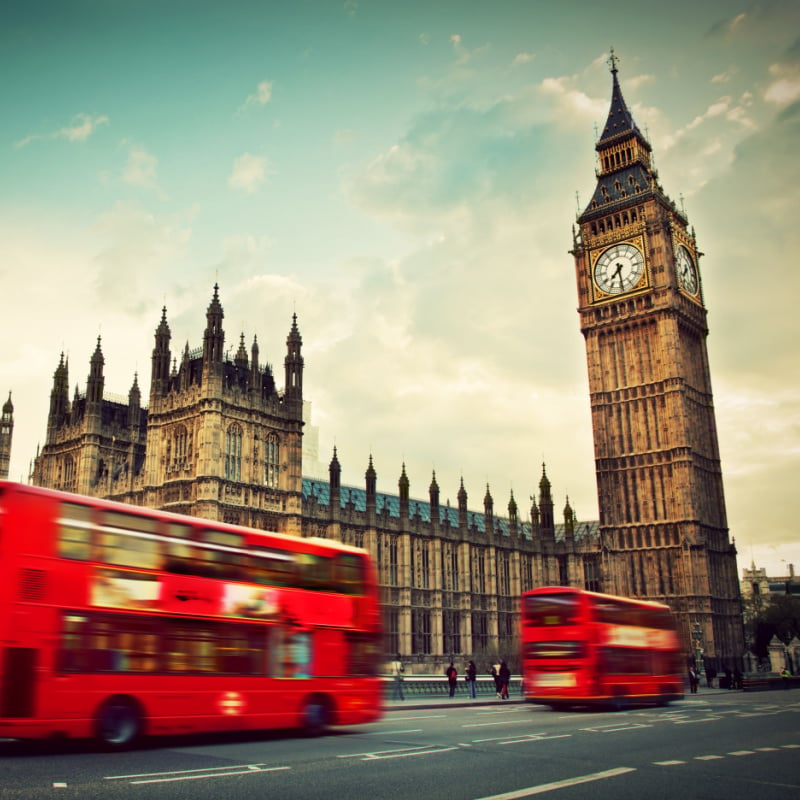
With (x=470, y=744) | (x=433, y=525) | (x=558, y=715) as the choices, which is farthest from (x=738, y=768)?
(x=433, y=525)

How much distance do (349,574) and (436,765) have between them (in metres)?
6.91

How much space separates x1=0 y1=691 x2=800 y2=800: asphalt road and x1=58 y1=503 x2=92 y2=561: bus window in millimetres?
3259

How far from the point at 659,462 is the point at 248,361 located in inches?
1545

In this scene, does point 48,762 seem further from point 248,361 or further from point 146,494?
point 248,361

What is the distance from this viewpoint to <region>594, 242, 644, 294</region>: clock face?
77750mm

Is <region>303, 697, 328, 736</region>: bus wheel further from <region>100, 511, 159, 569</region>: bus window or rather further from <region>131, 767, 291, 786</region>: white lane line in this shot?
<region>131, 767, 291, 786</region>: white lane line

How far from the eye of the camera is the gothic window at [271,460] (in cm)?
5275

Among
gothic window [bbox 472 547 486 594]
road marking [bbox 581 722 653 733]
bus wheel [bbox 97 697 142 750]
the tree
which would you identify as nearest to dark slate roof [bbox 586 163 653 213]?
gothic window [bbox 472 547 486 594]

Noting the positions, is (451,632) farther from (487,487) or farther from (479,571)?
(487,487)

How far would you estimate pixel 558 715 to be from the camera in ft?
81.0

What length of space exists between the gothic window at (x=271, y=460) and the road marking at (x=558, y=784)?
1652 inches

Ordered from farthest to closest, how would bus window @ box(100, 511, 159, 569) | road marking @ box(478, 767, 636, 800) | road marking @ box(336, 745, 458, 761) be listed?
bus window @ box(100, 511, 159, 569)
road marking @ box(336, 745, 458, 761)
road marking @ box(478, 767, 636, 800)

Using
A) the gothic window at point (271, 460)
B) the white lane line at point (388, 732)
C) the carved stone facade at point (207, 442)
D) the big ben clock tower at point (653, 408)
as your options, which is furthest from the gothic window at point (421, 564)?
the white lane line at point (388, 732)

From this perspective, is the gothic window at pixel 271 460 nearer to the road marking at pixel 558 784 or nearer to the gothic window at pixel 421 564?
the gothic window at pixel 421 564
